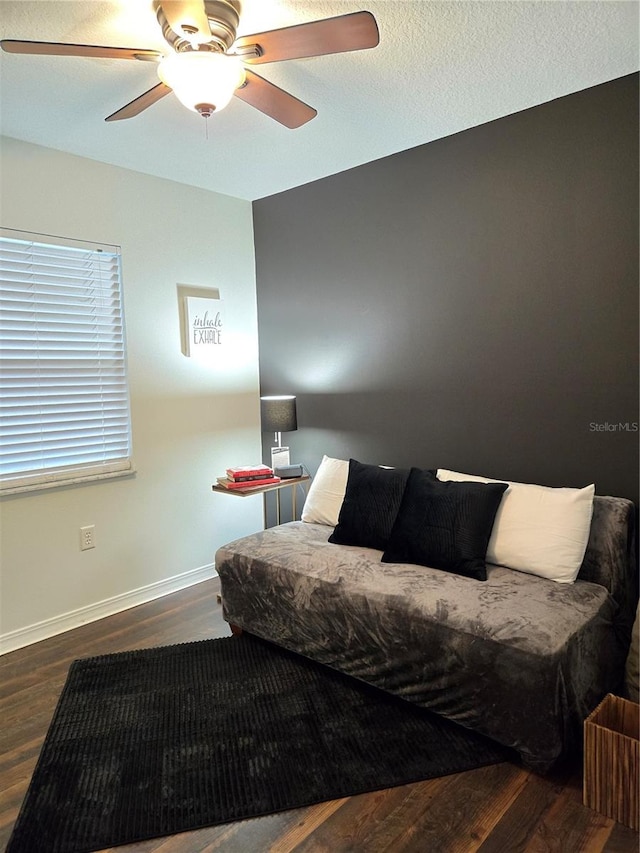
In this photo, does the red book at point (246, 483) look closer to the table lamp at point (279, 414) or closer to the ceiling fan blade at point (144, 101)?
the table lamp at point (279, 414)

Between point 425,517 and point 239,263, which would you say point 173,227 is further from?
point 425,517

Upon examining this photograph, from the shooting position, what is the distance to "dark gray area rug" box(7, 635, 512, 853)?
1.86 m

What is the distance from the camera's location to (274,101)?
7.11 feet

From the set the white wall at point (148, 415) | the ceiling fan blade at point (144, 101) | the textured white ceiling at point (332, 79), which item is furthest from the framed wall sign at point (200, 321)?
the ceiling fan blade at point (144, 101)

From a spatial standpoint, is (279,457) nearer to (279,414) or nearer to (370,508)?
(279,414)

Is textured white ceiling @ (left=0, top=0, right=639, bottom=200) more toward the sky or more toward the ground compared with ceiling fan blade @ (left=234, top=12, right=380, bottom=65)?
more toward the sky

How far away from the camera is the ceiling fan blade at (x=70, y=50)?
174cm

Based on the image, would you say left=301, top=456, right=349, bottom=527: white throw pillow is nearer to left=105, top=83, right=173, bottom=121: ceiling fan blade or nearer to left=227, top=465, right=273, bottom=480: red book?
left=227, top=465, right=273, bottom=480: red book

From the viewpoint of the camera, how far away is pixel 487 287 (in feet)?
9.97

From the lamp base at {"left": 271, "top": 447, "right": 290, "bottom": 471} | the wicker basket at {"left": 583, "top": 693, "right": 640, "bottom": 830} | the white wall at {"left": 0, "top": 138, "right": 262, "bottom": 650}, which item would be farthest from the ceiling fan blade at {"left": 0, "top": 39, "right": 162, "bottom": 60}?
the wicker basket at {"left": 583, "top": 693, "right": 640, "bottom": 830}

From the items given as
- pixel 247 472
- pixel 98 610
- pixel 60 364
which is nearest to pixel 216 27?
pixel 60 364

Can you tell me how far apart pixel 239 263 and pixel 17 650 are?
275cm

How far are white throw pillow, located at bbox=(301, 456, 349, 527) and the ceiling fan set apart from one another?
2.02m

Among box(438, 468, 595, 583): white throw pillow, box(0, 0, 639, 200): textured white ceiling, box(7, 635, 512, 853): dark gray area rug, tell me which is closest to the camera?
box(7, 635, 512, 853): dark gray area rug
